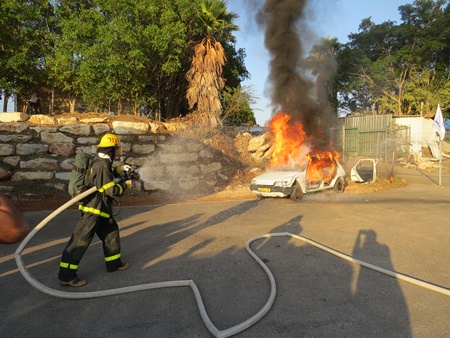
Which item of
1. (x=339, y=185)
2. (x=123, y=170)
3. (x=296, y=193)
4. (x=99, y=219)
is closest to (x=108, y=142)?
(x=123, y=170)

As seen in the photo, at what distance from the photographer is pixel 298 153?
36.0ft

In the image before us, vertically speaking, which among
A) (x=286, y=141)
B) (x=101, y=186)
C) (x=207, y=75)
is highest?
(x=207, y=75)

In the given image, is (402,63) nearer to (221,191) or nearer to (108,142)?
(221,191)

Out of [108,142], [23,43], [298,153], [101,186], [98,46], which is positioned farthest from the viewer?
[23,43]

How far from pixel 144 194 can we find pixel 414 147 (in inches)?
756

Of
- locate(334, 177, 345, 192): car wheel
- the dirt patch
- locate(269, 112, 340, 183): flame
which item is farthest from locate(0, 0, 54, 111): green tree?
locate(334, 177, 345, 192): car wheel

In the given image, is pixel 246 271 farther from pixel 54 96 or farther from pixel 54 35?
pixel 54 96

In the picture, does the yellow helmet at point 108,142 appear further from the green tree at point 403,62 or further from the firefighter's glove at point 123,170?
the green tree at point 403,62

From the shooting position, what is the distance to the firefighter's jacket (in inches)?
159

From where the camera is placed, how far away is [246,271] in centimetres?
420

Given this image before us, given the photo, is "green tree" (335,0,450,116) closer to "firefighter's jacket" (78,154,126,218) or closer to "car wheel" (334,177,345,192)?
"car wheel" (334,177,345,192)

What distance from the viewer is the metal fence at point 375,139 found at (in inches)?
821

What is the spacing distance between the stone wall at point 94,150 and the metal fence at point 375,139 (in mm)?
10977

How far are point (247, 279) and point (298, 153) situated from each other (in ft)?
25.0
